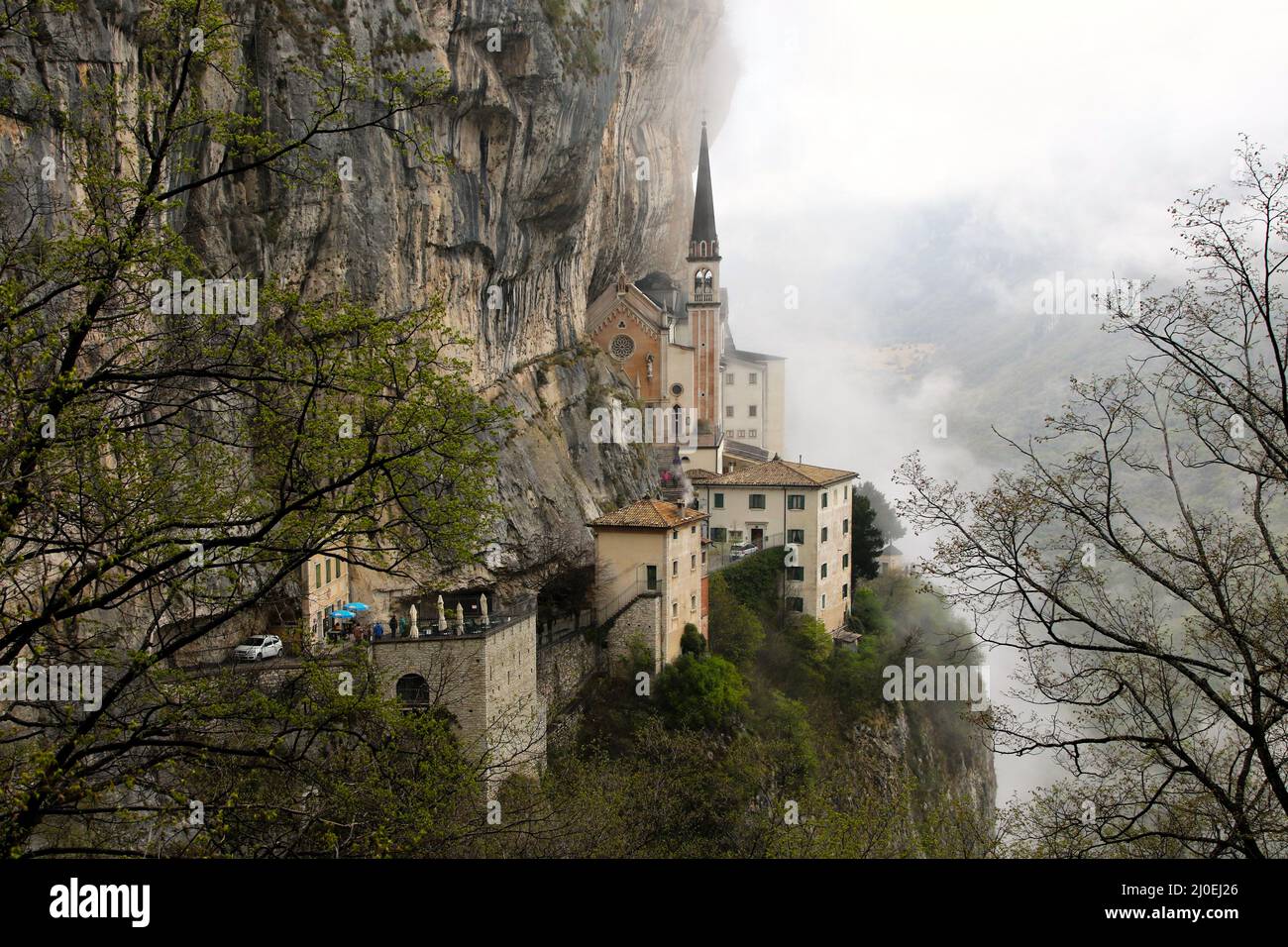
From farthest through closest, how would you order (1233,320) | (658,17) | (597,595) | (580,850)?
(658,17)
(597,595)
(580,850)
(1233,320)

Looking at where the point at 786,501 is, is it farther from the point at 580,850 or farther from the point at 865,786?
the point at 580,850

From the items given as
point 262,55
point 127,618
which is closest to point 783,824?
point 127,618

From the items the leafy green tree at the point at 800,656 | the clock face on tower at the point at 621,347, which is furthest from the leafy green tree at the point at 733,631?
the clock face on tower at the point at 621,347

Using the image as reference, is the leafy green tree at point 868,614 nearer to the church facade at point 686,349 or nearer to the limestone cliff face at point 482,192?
the church facade at point 686,349

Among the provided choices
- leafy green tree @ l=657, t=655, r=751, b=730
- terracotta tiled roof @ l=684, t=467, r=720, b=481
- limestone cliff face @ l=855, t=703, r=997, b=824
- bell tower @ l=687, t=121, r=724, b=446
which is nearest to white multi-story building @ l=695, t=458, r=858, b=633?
terracotta tiled roof @ l=684, t=467, r=720, b=481

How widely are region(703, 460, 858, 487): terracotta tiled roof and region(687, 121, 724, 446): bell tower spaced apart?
1129 centimetres

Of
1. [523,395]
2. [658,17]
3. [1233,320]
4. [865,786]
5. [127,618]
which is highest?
[658,17]

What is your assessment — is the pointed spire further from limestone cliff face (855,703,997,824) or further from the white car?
the white car

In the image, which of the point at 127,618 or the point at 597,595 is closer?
the point at 127,618

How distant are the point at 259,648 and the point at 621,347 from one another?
3472 centimetres

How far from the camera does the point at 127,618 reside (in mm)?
15742

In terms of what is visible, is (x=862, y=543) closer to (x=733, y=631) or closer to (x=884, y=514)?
(x=733, y=631)
